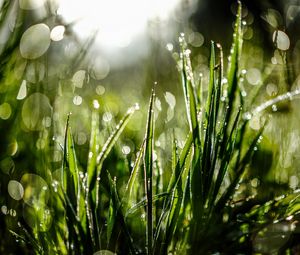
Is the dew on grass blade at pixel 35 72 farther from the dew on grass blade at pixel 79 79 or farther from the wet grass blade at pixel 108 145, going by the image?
the wet grass blade at pixel 108 145

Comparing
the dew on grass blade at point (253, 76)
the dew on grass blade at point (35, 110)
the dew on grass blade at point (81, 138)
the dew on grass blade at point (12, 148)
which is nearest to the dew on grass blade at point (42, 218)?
the dew on grass blade at point (12, 148)

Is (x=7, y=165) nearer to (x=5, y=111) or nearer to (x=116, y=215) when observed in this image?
(x=5, y=111)

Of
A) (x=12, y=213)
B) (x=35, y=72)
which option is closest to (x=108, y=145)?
(x=12, y=213)

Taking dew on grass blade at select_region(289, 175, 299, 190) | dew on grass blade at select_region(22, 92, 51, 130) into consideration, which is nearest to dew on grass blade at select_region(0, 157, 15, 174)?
dew on grass blade at select_region(22, 92, 51, 130)

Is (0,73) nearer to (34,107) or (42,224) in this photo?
(34,107)

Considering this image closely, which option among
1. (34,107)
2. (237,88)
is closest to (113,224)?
(237,88)

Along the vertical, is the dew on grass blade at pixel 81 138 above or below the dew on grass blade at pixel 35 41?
below
